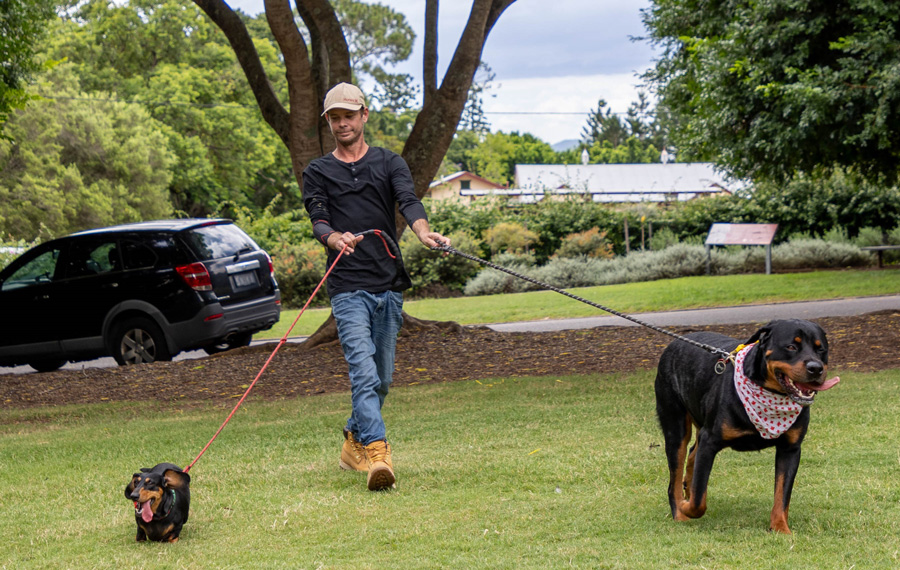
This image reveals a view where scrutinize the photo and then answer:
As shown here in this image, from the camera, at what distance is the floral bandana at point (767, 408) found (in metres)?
3.90

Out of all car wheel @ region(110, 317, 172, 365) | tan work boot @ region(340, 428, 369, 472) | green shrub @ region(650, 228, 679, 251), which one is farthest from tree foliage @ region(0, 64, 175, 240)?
tan work boot @ region(340, 428, 369, 472)

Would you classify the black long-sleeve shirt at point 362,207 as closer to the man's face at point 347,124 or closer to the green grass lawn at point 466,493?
the man's face at point 347,124

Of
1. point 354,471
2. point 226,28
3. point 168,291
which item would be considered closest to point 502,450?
point 354,471

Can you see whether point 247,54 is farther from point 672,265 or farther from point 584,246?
point 584,246

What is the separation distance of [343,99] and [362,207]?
668 millimetres

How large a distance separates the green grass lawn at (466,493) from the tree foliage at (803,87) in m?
4.29

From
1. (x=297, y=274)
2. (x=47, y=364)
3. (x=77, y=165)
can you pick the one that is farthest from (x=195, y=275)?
(x=77, y=165)

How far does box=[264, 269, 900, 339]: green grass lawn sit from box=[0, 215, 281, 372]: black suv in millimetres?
4779

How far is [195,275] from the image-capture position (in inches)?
459

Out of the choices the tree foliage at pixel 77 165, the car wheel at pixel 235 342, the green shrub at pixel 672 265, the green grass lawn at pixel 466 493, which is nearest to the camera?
the green grass lawn at pixel 466 493

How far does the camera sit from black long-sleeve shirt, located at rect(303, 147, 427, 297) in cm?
573

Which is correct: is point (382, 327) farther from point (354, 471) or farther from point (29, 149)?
point (29, 149)

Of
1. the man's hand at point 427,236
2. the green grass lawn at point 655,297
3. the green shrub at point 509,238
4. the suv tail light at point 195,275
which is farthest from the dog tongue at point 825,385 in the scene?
the green shrub at point 509,238

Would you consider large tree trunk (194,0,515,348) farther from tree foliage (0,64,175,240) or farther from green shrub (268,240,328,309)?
tree foliage (0,64,175,240)
